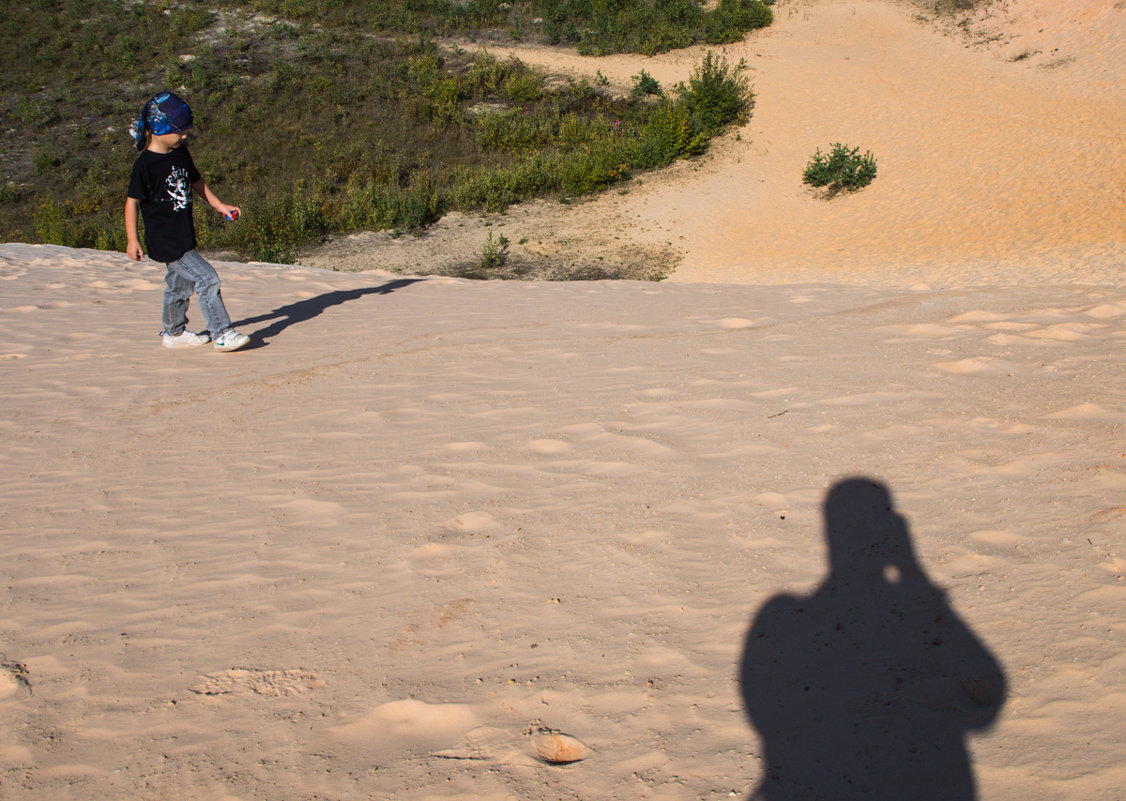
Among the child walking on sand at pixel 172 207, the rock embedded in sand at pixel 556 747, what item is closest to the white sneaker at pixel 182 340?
the child walking on sand at pixel 172 207

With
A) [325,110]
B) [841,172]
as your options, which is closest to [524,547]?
[841,172]

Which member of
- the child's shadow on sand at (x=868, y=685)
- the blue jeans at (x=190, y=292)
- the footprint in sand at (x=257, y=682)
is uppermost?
the blue jeans at (x=190, y=292)

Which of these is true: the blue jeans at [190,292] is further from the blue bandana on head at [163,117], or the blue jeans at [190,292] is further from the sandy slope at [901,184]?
the sandy slope at [901,184]

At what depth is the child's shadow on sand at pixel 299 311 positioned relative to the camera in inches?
255

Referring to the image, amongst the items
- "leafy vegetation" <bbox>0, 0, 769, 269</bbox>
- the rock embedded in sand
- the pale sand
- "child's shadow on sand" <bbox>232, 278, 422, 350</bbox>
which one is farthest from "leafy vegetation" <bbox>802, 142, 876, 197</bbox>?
the rock embedded in sand

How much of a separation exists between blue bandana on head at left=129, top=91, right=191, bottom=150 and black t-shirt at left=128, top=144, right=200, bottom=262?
166 mm

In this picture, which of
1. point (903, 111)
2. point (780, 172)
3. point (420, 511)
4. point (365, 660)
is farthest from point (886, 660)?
point (903, 111)

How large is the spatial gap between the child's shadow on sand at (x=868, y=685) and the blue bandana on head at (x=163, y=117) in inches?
189

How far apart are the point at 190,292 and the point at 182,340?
38cm

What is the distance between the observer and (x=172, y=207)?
537cm

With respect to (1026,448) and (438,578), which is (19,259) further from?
(1026,448)

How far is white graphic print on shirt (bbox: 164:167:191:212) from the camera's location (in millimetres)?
5297

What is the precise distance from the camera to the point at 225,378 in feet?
17.4

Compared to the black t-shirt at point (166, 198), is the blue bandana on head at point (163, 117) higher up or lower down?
higher up
